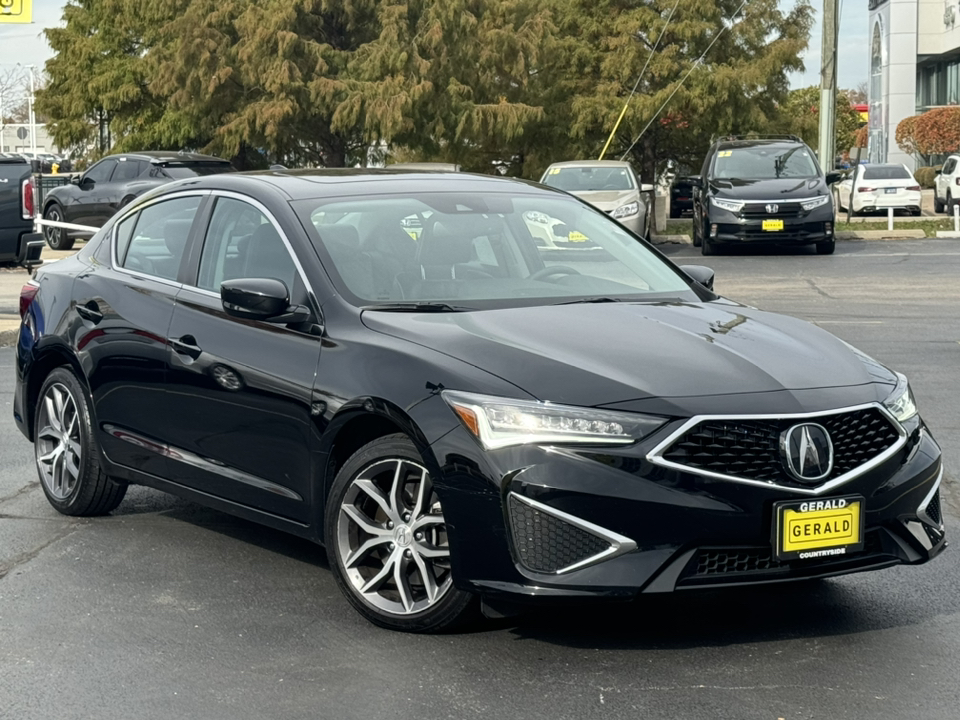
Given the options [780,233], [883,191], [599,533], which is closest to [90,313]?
[599,533]

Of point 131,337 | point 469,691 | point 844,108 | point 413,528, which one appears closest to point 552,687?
point 469,691

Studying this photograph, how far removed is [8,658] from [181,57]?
29.8 metres

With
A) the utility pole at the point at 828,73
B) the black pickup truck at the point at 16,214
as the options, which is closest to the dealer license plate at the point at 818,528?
the black pickup truck at the point at 16,214

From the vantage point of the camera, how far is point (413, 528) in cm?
512

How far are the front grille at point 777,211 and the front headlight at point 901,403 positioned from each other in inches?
760

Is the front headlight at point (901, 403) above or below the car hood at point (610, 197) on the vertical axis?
below

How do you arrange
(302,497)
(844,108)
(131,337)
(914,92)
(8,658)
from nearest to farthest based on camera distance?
(8,658) < (302,497) < (131,337) < (914,92) < (844,108)

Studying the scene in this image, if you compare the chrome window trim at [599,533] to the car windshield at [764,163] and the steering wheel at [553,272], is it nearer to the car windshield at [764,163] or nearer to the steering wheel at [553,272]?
the steering wheel at [553,272]

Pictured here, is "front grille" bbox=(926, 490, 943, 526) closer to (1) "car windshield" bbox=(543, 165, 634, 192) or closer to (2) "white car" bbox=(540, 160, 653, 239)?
(2) "white car" bbox=(540, 160, 653, 239)

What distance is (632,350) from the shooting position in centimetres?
505

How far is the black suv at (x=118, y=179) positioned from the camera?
26.1 m

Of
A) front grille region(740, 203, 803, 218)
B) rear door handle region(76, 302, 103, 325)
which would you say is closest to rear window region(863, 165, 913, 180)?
front grille region(740, 203, 803, 218)

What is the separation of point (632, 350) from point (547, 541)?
2.41ft

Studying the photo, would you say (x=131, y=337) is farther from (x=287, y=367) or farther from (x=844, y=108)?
(x=844, y=108)
